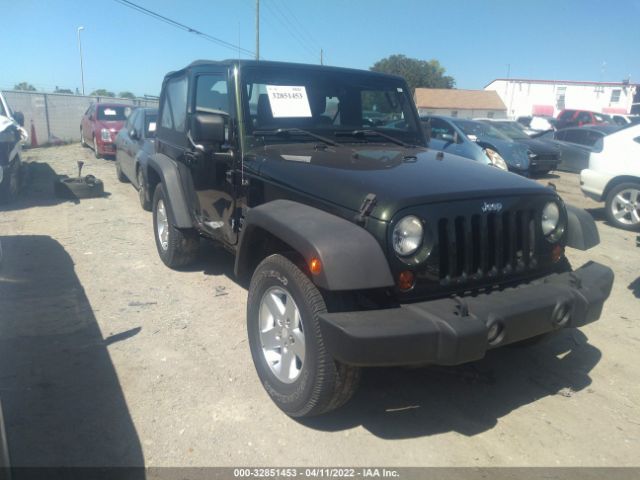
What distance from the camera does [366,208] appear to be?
2.71 m

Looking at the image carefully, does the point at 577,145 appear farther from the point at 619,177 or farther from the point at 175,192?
the point at 175,192

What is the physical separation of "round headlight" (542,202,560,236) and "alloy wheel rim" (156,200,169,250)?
3759 mm

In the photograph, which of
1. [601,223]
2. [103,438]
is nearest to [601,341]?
[103,438]

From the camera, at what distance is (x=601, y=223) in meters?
8.47

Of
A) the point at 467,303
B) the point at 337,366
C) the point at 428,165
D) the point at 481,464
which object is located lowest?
the point at 481,464

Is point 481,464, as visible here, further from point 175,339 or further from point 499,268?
point 175,339

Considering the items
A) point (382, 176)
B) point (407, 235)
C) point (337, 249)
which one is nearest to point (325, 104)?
point (382, 176)

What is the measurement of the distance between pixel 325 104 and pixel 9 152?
6293 mm

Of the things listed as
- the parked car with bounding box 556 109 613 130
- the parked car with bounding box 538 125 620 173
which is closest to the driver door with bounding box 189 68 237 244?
the parked car with bounding box 538 125 620 173

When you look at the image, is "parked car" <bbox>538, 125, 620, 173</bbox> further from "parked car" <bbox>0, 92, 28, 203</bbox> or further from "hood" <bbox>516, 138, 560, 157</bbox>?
"parked car" <bbox>0, 92, 28, 203</bbox>

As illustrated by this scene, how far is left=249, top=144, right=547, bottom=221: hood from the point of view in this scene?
2779 millimetres

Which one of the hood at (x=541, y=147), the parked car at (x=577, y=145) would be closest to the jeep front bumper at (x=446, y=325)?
the hood at (x=541, y=147)

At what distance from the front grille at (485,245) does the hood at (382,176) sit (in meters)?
0.14

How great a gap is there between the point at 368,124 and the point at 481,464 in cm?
275
